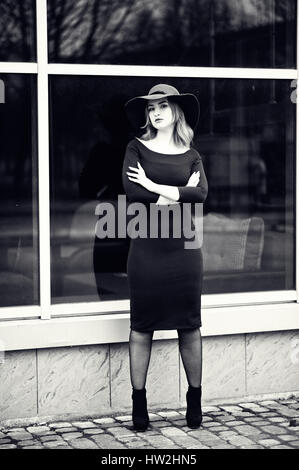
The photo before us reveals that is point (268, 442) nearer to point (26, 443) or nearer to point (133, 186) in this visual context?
point (26, 443)

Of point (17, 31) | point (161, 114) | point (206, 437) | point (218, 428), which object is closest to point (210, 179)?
point (161, 114)

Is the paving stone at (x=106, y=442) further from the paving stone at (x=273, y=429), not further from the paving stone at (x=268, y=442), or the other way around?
the paving stone at (x=273, y=429)

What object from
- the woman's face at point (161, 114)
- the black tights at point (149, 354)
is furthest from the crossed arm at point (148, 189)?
the black tights at point (149, 354)

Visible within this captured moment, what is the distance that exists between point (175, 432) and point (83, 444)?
0.60m

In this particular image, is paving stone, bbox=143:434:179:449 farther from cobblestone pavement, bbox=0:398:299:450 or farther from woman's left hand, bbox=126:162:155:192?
woman's left hand, bbox=126:162:155:192

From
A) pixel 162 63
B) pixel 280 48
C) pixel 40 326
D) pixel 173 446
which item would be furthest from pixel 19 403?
pixel 280 48

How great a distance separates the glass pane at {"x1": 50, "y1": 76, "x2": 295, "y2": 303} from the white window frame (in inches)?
2.7

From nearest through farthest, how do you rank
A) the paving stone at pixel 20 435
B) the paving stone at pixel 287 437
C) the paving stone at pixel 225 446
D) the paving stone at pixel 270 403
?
the paving stone at pixel 225 446, the paving stone at pixel 287 437, the paving stone at pixel 20 435, the paving stone at pixel 270 403

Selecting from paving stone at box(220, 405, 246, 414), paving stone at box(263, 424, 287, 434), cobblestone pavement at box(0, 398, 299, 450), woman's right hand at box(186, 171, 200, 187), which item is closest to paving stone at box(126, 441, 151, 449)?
cobblestone pavement at box(0, 398, 299, 450)

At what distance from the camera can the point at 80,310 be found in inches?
251

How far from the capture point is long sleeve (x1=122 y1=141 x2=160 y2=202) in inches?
233

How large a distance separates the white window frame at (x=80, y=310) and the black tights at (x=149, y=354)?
1.22ft

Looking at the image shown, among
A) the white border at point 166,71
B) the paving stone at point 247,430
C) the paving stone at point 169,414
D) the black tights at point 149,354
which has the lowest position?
the paving stone at point 247,430

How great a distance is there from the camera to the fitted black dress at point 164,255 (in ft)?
19.2
